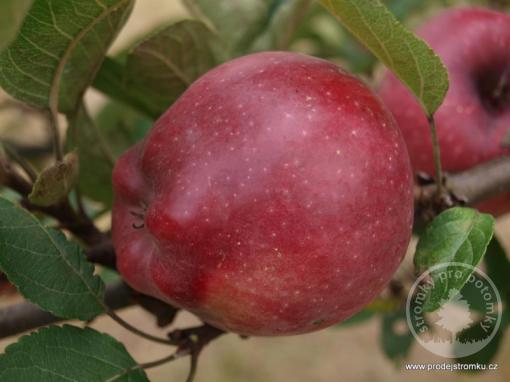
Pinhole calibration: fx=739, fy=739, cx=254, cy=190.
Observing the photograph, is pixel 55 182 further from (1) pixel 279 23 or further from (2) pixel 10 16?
(1) pixel 279 23

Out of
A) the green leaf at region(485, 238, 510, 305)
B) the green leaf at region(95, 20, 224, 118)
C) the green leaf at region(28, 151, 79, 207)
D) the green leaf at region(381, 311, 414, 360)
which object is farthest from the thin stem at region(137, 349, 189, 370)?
the green leaf at region(381, 311, 414, 360)

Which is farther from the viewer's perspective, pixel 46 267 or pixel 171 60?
pixel 171 60

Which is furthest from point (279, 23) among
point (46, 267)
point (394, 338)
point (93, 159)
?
point (394, 338)

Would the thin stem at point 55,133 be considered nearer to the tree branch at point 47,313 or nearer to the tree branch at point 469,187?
the tree branch at point 47,313

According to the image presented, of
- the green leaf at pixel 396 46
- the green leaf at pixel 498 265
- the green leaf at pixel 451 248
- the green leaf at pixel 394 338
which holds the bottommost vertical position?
the green leaf at pixel 394 338

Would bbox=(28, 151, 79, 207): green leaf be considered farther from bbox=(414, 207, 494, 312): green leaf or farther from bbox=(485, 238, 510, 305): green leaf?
bbox=(485, 238, 510, 305): green leaf

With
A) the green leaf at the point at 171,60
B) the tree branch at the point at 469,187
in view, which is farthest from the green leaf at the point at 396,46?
the green leaf at the point at 171,60
